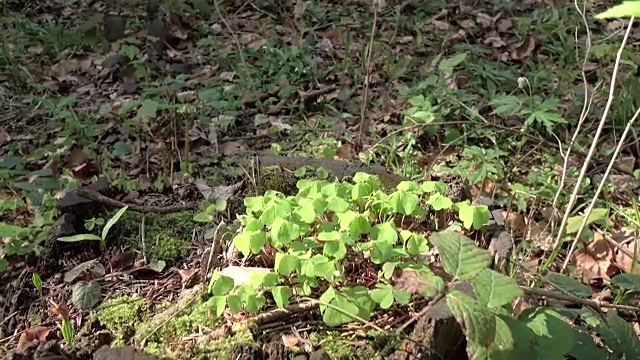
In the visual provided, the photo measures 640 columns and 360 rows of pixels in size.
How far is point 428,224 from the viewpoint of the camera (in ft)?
7.07

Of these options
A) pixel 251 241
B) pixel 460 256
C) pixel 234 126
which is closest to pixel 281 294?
pixel 251 241

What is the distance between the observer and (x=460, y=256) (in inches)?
59.9

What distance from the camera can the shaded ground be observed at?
201cm

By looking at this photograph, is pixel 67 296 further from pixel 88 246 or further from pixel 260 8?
pixel 260 8

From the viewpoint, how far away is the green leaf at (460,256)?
1489mm

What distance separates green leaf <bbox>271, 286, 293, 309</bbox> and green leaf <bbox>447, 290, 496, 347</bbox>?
48cm

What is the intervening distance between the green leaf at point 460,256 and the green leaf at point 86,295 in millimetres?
1148

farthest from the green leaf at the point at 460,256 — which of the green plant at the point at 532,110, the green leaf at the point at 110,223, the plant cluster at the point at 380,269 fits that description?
the green plant at the point at 532,110

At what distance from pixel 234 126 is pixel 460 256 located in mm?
2546

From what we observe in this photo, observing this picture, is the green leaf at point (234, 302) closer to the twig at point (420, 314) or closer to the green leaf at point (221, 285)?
the green leaf at point (221, 285)

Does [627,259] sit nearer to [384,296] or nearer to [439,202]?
[439,202]

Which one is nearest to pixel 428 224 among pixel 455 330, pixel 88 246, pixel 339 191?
pixel 339 191

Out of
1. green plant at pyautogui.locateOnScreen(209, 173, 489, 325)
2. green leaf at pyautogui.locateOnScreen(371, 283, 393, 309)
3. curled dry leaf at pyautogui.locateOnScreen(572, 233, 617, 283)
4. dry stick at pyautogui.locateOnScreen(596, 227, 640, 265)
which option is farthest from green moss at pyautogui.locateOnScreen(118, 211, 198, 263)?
dry stick at pyautogui.locateOnScreen(596, 227, 640, 265)

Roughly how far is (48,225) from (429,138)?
6.84ft
